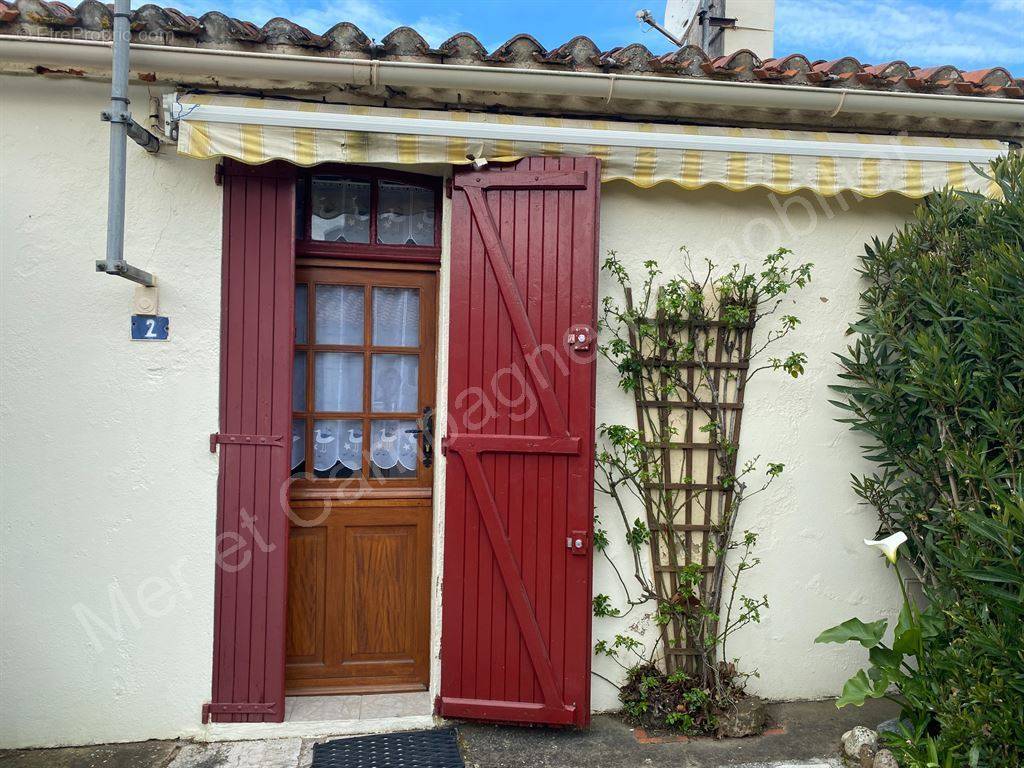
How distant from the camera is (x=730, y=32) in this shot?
579 cm

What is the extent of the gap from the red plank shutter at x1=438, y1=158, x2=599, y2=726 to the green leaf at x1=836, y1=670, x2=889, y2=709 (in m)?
1.25

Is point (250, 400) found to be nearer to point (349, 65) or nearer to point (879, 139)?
point (349, 65)

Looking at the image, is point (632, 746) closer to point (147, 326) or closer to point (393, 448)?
point (393, 448)

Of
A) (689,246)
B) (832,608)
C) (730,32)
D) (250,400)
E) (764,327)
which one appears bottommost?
(832,608)

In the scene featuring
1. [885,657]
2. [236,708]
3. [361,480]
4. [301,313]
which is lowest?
[236,708]

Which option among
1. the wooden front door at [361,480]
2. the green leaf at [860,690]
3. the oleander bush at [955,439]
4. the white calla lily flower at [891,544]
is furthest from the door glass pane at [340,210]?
the green leaf at [860,690]

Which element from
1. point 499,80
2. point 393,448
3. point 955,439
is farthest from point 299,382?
point 955,439

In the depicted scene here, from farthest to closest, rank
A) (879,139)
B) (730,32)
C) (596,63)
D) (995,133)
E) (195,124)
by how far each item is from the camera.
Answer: (730,32), (995,133), (879,139), (596,63), (195,124)

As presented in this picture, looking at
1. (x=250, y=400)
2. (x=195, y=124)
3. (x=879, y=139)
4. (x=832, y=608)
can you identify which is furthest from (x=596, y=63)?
(x=832, y=608)

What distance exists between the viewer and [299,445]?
3883mm

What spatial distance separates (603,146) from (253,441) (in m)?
2.36

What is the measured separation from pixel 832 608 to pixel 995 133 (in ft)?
9.72

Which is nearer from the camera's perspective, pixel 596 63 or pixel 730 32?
pixel 596 63

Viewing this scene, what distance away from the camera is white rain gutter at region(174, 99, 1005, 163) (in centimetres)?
327
